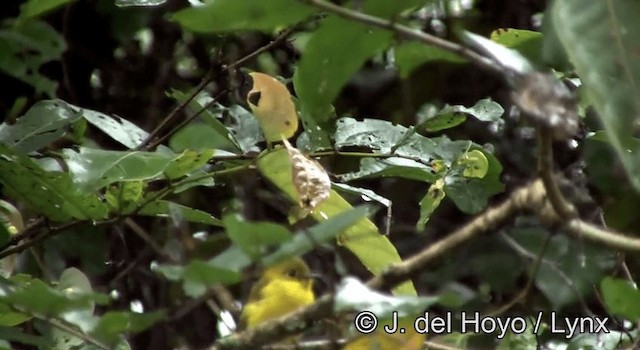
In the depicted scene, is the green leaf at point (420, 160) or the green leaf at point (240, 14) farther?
the green leaf at point (420, 160)

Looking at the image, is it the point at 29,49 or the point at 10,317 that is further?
the point at 29,49

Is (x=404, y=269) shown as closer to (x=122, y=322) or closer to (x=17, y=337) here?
(x=122, y=322)

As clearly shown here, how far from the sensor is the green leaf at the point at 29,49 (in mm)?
1028

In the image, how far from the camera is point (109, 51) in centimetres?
151

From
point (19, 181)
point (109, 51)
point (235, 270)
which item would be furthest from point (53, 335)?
point (109, 51)

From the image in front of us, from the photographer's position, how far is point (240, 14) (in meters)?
0.52

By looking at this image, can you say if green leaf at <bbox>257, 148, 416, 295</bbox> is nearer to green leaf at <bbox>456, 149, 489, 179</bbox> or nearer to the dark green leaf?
green leaf at <bbox>456, 149, 489, 179</bbox>

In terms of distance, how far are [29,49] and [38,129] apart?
270 millimetres

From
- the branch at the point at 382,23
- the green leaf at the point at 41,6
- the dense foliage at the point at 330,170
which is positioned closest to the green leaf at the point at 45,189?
the dense foliage at the point at 330,170

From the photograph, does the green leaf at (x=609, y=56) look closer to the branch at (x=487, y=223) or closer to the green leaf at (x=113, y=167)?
the branch at (x=487, y=223)

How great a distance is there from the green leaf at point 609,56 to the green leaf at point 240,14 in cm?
13

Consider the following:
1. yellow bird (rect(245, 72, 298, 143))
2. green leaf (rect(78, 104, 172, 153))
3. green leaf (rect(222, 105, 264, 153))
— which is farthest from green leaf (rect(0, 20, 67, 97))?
yellow bird (rect(245, 72, 298, 143))

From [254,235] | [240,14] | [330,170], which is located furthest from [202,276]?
[330,170]

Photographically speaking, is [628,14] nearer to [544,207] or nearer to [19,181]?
[544,207]
